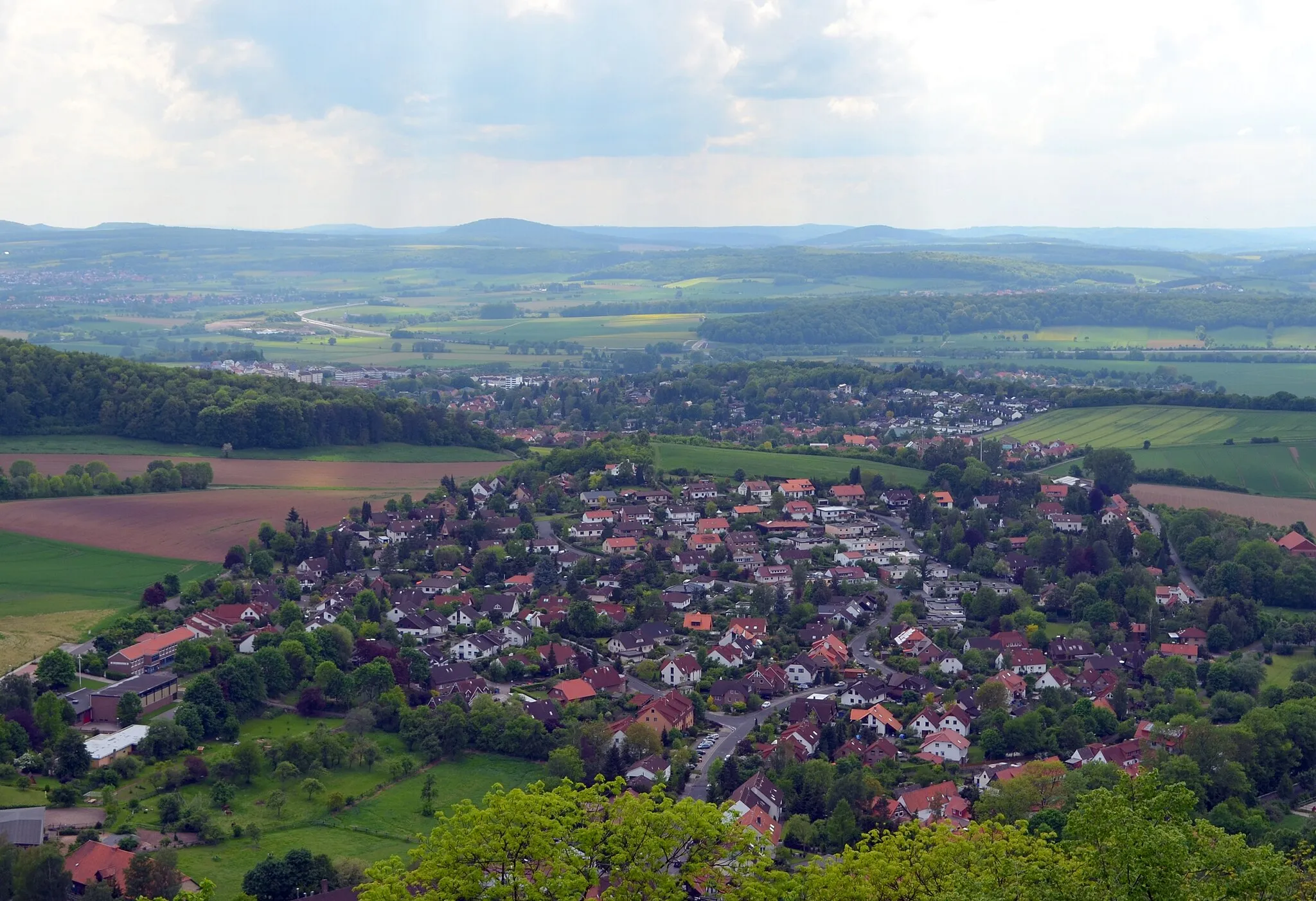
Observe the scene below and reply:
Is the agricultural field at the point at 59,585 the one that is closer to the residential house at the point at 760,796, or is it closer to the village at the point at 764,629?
the village at the point at 764,629

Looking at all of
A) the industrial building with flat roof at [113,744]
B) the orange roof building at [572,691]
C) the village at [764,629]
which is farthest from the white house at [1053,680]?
the industrial building with flat roof at [113,744]

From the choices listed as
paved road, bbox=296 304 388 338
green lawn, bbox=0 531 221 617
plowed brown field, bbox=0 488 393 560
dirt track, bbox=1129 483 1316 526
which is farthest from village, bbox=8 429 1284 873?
paved road, bbox=296 304 388 338

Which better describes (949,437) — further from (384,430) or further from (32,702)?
(32,702)

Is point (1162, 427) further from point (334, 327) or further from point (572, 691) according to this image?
point (334, 327)

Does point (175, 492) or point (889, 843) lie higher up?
point (889, 843)

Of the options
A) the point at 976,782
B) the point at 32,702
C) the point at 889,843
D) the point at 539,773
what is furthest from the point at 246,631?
the point at 889,843

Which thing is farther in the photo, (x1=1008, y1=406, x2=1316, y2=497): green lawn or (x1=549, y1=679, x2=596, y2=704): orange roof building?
(x1=1008, y1=406, x2=1316, y2=497): green lawn

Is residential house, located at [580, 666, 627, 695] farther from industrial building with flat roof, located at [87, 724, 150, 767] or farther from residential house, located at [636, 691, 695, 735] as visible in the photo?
industrial building with flat roof, located at [87, 724, 150, 767]
